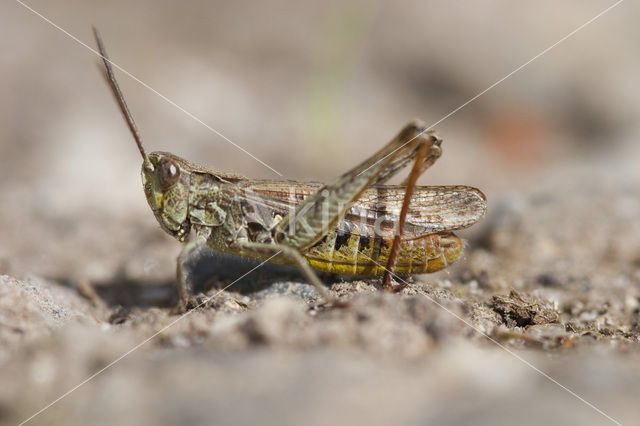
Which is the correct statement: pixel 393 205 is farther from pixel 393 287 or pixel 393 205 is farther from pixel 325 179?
pixel 325 179

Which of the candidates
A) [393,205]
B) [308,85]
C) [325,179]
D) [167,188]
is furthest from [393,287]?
[308,85]

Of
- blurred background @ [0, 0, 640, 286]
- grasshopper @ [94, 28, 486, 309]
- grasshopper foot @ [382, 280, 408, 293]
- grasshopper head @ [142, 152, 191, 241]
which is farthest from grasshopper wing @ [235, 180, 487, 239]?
blurred background @ [0, 0, 640, 286]

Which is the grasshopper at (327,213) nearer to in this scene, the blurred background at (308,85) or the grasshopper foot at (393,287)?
the grasshopper foot at (393,287)

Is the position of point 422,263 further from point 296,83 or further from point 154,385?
point 296,83

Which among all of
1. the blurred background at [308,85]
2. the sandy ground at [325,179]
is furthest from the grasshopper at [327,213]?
the blurred background at [308,85]

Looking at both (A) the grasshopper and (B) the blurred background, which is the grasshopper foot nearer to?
(A) the grasshopper

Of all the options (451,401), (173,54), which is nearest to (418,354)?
(451,401)
